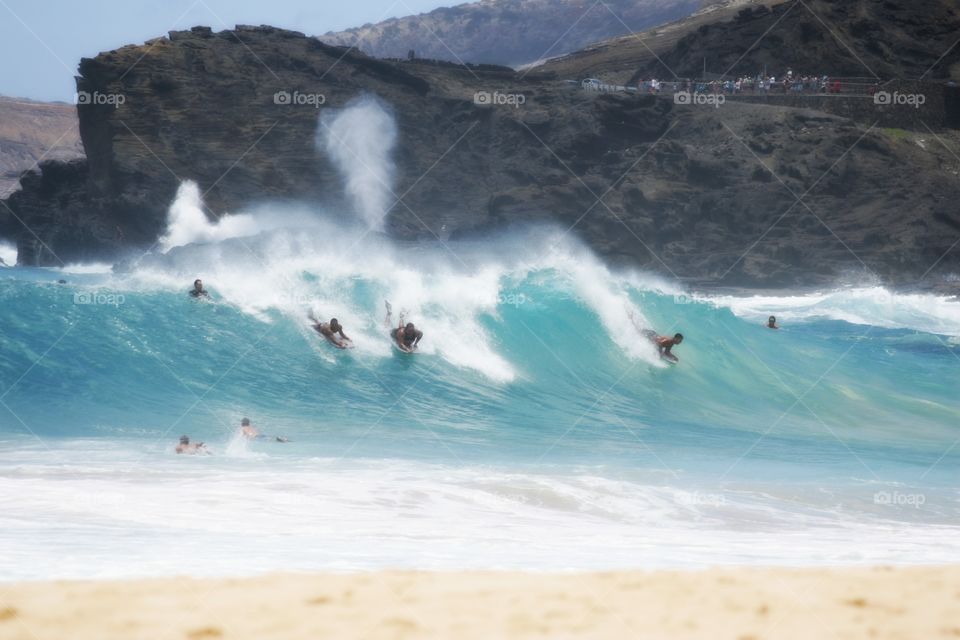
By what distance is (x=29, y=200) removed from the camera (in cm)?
5488

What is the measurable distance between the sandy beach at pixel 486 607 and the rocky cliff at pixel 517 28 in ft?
433

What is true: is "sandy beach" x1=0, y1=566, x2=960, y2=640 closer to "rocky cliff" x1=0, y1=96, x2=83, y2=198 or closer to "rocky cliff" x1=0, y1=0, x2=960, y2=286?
"rocky cliff" x1=0, y1=0, x2=960, y2=286

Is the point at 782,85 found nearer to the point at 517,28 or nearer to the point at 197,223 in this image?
the point at 197,223

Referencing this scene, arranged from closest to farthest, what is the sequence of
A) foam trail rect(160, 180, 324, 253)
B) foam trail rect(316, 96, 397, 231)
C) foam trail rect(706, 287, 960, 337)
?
foam trail rect(706, 287, 960, 337)
foam trail rect(160, 180, 324, 253)
foam trail rect(316, 96, 397, 231)

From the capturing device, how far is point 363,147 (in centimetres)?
5291

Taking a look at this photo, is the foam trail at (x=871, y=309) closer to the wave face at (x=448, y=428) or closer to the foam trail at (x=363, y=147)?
the wave face at (x=448, y=428)

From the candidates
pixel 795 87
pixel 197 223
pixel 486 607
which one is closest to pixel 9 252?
pixel 197 223

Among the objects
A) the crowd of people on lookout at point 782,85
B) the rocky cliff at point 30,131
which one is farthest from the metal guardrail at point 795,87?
the rocky cliff at point 30,131

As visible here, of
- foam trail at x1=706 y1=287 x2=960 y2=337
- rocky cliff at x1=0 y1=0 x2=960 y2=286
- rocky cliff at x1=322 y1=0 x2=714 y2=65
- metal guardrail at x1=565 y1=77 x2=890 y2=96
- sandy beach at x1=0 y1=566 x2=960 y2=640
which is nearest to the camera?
sandy beach at x1=0 y1=566 x2=960 y2=640

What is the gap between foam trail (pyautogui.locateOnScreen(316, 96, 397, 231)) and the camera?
52312mm

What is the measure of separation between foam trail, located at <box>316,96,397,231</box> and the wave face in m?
31.7

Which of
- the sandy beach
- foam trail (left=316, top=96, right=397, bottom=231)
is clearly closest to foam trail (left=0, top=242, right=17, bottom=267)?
foam trail (left=316, top=96, right=397, bottom=231)

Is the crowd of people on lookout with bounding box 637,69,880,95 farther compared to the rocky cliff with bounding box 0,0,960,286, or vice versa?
the crowd of people on lookout with bounding box 637,69,880,95

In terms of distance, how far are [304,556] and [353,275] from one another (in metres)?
11.7
